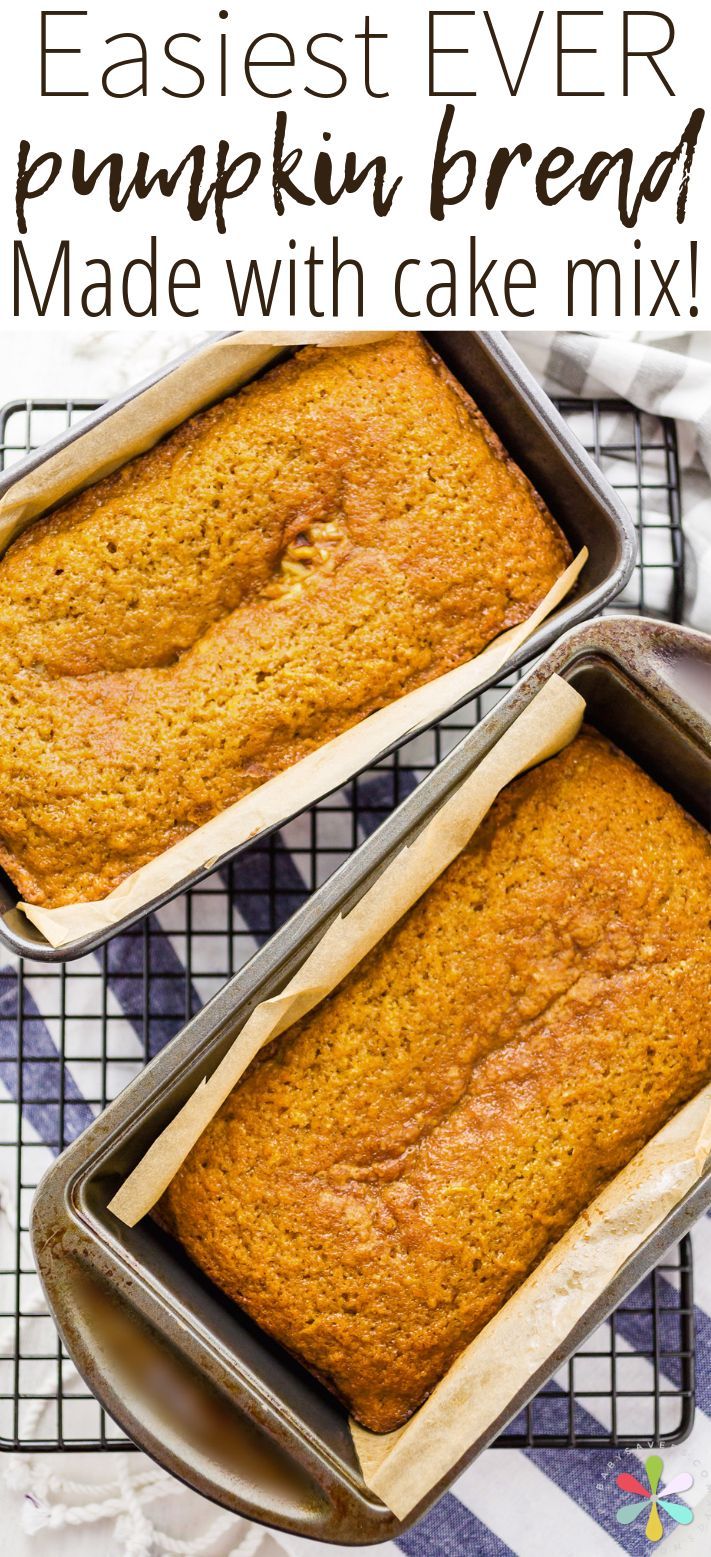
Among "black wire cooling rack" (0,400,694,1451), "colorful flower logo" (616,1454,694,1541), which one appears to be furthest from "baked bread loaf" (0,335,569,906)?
"colorful flower logo" (616,1454,694,1541)

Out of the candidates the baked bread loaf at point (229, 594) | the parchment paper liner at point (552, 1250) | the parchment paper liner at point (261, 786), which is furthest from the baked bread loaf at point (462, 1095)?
the baked bread loaf at point (229, 594)

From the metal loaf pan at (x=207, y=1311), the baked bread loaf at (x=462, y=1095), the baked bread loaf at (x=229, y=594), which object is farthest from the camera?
the baked bread loaf at (x=229, y=594)

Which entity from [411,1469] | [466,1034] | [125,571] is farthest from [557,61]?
[411,1469]

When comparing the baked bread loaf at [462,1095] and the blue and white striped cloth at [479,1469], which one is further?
the blue and white striped cloth at [479,1469]

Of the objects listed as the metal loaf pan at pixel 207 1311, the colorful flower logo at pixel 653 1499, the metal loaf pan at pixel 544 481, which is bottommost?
the colorful flower logo at pixel 653 1499

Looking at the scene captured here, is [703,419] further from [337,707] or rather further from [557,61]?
[337,707]

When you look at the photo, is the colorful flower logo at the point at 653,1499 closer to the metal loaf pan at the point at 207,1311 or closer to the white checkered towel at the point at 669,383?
the metal loaf pan at the point at 207,1311

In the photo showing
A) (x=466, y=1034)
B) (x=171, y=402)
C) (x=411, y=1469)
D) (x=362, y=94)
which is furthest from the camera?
(x=362, y=94)

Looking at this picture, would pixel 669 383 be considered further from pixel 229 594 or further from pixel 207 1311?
pixel 207 1311
